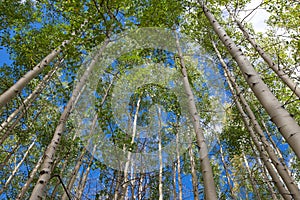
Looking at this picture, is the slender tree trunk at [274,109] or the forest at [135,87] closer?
the slender tree trunk at [274,109]

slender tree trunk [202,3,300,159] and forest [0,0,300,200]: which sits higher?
forest [0,0,300,200]

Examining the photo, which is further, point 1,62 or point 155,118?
→ point 155,118

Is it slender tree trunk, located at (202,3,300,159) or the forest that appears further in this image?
the forest

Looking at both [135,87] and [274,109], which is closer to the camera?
[274,109]

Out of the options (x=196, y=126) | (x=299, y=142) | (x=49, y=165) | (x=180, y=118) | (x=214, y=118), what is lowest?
(x=299, y=142)

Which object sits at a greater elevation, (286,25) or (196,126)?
(286,25)

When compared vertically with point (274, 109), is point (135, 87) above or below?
above

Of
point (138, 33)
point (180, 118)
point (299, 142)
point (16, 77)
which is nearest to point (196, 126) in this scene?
point (299, 142)

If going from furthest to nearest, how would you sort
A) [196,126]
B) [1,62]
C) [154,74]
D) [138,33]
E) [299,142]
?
[1,62] → [154,74] → [138,33] → [196,126] → [299,142]

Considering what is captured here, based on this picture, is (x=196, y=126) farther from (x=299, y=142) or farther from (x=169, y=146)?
(x=169, y=146)

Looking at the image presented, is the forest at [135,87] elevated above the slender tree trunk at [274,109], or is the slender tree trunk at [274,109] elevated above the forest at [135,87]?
the forest at [135,87]

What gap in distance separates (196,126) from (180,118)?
150 inches

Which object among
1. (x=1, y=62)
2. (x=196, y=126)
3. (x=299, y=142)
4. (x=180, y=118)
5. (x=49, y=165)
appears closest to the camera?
(x=299, y=142)

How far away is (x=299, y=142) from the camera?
165 cm
